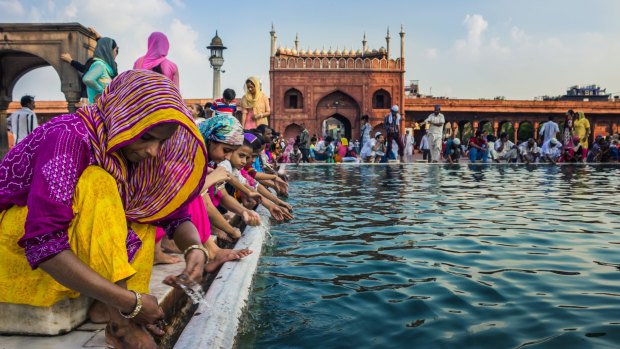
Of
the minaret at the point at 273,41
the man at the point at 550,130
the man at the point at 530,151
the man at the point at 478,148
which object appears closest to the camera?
the man at the point at 550,130

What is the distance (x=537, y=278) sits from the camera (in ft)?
9.15

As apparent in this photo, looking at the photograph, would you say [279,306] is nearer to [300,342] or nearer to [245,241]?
[300,342]

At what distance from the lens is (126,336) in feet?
5.20

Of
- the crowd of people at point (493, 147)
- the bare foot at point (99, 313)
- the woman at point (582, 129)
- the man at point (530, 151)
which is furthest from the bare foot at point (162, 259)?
the man at point (530, 151)

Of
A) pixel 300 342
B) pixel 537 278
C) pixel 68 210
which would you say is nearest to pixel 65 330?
pixel 68 210

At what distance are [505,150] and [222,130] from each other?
1480cm

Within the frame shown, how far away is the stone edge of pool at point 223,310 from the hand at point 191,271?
0.51 ft

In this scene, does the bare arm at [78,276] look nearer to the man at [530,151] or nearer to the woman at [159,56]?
the woman at [159,56]

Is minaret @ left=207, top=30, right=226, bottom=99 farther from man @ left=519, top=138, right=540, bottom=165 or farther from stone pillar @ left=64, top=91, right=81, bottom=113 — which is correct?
man @ left=519, top=138, right=540, bottom=165

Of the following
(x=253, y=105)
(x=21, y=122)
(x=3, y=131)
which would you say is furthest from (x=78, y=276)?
(x=3, y=131)

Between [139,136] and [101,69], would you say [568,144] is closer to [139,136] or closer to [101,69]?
[101,69]

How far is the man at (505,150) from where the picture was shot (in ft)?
52.4

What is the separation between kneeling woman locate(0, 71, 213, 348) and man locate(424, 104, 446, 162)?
1343 cm

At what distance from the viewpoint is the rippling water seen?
79.8 inches
